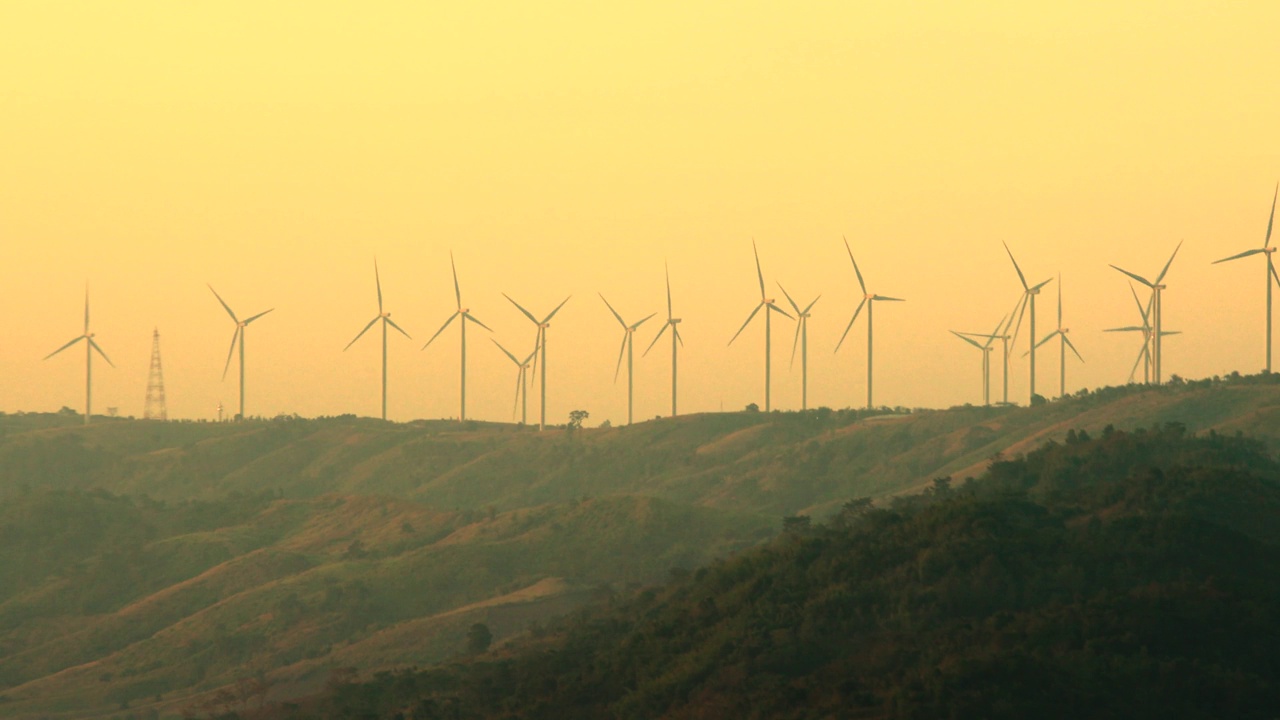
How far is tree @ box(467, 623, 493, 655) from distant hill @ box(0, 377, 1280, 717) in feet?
8.94

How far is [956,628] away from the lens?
59.4 m

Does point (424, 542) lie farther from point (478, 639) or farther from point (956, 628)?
point (956, 628)

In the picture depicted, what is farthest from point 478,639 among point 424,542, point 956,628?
point 424,542

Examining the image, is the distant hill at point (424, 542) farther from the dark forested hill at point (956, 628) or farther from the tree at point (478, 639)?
the dark forested hill at point (956, 628)

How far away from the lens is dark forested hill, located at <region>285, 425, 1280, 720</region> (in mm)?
51250

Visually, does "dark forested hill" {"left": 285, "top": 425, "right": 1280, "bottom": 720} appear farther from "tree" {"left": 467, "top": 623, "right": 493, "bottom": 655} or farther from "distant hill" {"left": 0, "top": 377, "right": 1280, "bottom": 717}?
"distant hill" {"left": 0, "top": 377, "right": 1280, "bottom": 717}

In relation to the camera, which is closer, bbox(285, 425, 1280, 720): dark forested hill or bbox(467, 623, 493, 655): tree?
bbox(285, 425, 1280, 720): dark forested hill

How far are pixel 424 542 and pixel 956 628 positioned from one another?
3374 inches

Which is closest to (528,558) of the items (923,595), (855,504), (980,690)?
(855,504)

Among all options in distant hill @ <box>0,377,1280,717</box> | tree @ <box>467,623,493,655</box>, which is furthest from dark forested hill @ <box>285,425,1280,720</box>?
distant hill @ <box>0,377,1280,717</box>

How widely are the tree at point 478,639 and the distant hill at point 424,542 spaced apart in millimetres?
2726

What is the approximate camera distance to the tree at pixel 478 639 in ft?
309

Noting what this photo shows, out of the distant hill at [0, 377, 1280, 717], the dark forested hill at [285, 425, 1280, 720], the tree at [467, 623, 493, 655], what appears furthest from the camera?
the distant hill at [0, 377, 1280, 717]

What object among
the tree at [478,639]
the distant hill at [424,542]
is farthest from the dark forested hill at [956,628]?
the distant hill at [424,542]
